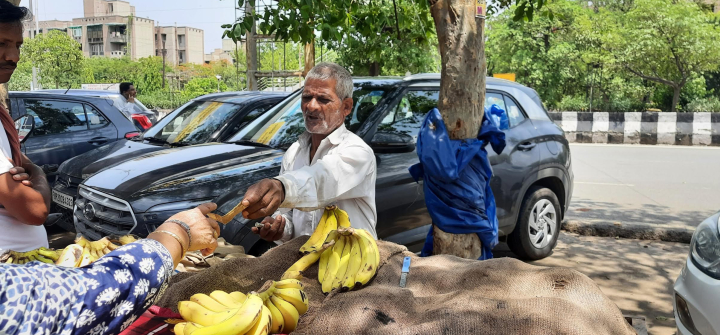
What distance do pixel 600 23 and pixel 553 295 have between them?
24.9m

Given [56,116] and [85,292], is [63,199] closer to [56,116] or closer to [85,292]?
[56,116]

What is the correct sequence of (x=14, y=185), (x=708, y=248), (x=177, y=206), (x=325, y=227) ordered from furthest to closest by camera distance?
(x=177, y=206) < (x=708, y=248) < (x=325, y=227) < (x=14, y=185)

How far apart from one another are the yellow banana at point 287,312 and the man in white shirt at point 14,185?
3.91 feet

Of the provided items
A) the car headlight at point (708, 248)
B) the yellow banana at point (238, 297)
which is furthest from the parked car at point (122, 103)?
the car headlight at point (708, 248)

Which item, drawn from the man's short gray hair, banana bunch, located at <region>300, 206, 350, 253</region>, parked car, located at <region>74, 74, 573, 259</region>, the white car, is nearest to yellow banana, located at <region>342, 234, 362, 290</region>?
banana bunch, located at <region>300, 206, 350, 253</region>

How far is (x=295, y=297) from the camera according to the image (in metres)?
1.81

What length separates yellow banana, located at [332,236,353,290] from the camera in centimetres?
206

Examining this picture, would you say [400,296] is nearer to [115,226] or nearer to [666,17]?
[115,226]

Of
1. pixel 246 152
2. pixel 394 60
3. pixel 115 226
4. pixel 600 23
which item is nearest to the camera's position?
pixel 115 226

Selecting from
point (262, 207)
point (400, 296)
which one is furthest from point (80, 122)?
point (400, 296)

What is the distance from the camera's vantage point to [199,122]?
6.61 m

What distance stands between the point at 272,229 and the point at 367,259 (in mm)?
936

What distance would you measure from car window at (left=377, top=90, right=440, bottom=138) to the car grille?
203 centimetres

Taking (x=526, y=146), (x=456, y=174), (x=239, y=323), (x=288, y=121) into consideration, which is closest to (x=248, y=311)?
(x=239, y=323)
